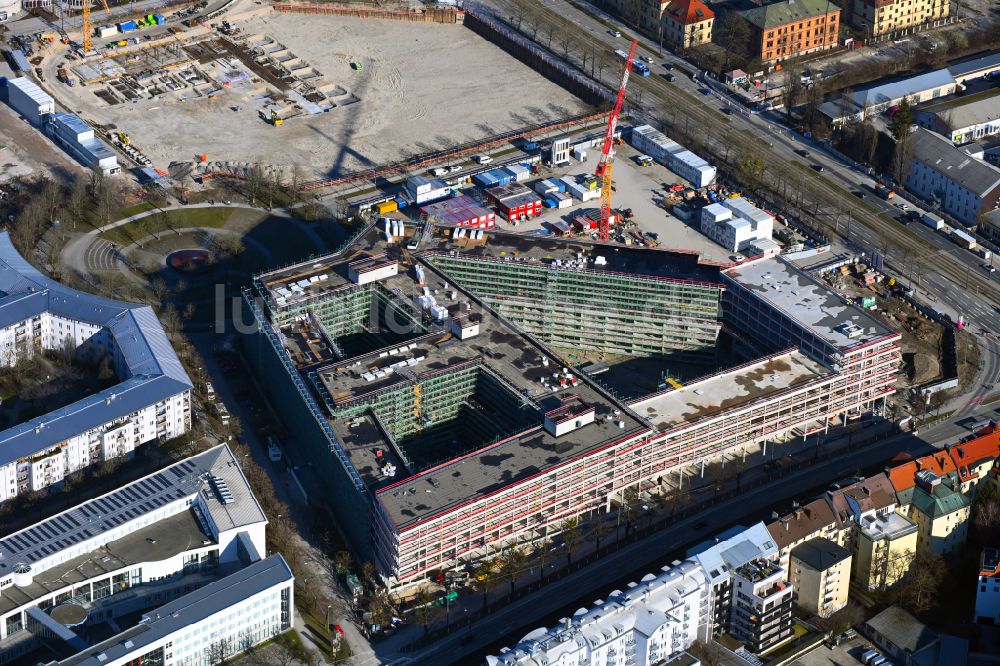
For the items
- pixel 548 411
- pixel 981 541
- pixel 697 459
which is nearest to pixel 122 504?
pixel 548 411

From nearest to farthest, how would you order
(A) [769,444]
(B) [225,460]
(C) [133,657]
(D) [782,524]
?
(C) [133,657], (D) [782,524], (B) [225,460], (A) [769,444]

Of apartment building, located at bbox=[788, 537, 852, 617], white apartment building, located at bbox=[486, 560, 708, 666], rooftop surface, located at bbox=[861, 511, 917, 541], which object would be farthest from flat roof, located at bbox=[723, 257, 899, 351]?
white apartment building, located at bbox=[486, 560, 708, 666]

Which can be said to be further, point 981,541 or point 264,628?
point 981,541

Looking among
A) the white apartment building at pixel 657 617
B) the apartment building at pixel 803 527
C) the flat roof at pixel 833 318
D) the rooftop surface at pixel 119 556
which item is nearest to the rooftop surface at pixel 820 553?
the apartment building at pixel 803 527

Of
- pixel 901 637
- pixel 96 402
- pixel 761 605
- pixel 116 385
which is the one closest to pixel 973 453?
pixel 901 637

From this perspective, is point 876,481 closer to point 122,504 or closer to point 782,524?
point 782,524

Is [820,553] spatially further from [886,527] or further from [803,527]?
[886,527]

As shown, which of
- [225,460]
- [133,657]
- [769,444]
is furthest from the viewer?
[769,444]
